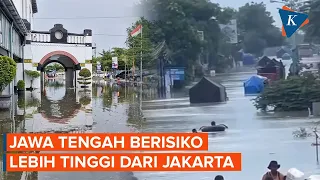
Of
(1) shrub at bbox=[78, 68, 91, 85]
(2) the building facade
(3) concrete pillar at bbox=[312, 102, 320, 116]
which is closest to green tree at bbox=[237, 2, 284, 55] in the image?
(3) concrete pillar at bbox=[312, 102, 320, 116]

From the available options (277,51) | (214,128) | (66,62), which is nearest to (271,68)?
(277,51)

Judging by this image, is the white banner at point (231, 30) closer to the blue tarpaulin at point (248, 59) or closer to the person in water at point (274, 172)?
the blue tarpaulin at point (248, 59)

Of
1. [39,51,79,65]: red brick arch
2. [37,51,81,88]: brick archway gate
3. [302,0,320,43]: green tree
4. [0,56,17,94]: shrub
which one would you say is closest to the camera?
[302,0,320,43]: green tree

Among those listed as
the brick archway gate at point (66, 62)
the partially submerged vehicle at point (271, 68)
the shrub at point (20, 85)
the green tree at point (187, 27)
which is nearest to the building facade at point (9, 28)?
the shrub at point (20, 85)

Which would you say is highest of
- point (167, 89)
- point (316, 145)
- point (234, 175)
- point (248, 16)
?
point (248, 16)

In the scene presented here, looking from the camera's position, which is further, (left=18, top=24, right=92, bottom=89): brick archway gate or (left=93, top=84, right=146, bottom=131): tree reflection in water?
(left=18, top=24, right=92, bottom=89): brick archway gate

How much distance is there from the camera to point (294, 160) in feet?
6.85

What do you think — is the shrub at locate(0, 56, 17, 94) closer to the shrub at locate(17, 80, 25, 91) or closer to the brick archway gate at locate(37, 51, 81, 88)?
the shrub at locate(17, 80, 25, 91)

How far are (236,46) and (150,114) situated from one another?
0.80 metres

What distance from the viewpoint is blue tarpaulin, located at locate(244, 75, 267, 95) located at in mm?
2137

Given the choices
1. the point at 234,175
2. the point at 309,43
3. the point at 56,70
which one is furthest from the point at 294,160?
the point at 56,70

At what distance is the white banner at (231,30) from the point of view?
6.83ft

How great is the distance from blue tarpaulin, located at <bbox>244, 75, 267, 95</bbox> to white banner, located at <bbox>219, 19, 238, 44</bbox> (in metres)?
0.22

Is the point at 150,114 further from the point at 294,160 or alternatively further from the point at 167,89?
the point at 294,160
